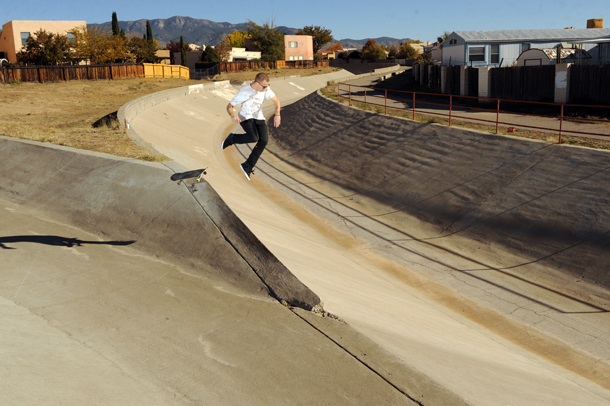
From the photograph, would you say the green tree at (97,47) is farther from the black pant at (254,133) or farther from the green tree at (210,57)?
the black pant at (254,133)

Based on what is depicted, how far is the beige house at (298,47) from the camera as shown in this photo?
364 ft

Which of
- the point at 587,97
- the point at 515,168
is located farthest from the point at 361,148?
the point at 587,97

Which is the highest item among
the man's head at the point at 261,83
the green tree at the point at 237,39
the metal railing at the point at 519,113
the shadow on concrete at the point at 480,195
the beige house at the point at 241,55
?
the green tree at the point at 237,39

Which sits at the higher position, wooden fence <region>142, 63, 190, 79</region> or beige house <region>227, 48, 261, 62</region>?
beige house <region>227, 48, 261, 62</region>

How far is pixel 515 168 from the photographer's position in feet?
52.3

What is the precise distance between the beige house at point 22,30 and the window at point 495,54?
52.4 m

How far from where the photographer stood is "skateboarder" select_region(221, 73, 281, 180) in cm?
741

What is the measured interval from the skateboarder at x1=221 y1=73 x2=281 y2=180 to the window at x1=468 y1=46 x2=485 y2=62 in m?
37.9

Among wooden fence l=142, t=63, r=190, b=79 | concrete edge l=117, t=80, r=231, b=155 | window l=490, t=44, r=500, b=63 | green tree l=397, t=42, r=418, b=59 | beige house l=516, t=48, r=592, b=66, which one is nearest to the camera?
concrete edge l=117, t=80, r=231, b=155

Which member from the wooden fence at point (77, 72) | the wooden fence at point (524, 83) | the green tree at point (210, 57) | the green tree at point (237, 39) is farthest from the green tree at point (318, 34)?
the wooden fence at point (524, 83)

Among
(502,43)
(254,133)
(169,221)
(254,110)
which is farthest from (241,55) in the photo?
(254,110)

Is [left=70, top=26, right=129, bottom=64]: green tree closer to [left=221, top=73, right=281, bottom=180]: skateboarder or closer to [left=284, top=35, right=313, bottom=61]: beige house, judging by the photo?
[left=284, top=35, right=313, bottom=61]: beige house

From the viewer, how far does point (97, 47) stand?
190 feet

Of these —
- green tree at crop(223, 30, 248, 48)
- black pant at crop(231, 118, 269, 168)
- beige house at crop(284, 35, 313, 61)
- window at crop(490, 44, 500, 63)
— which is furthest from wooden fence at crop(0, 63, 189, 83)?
green tree at crop(223, 30, 248, 48)
